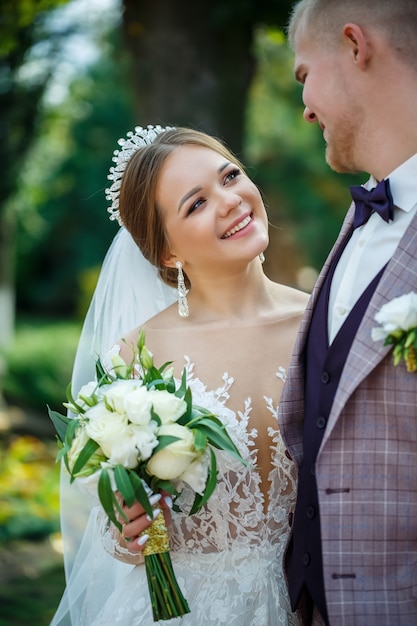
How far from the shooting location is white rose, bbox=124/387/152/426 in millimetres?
2400

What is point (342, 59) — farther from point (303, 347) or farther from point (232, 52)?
point (232, 52)

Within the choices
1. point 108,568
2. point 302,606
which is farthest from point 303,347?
point 108,568

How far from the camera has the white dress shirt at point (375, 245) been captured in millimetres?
2381

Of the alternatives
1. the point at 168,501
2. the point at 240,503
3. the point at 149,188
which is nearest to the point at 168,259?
the point at 149,188

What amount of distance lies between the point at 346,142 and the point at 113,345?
137 cm

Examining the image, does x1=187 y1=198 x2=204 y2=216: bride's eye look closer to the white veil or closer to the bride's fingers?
the white veil

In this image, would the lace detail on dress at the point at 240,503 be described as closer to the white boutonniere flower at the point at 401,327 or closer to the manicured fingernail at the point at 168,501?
the manicured fingernail at the point at 168,501

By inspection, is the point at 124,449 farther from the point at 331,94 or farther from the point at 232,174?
the point at 232,174

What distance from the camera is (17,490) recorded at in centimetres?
727

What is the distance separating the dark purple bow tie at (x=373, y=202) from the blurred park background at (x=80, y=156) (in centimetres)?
180

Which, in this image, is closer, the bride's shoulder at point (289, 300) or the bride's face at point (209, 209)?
the bride's face at point (209, 209)

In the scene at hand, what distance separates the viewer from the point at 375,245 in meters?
2.44

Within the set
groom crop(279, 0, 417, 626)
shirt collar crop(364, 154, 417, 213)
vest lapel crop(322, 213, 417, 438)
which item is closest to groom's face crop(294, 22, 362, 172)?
groom crop(279, 0, 417, 626)

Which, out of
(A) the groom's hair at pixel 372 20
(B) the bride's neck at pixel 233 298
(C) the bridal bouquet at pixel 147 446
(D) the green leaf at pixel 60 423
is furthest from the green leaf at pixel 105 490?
(A) the groom's hair at pixel 372 20
